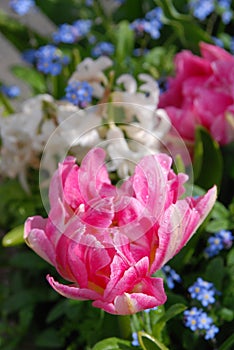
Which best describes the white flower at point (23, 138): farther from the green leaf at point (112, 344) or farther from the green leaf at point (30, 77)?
the green leaf at point (112, 344)

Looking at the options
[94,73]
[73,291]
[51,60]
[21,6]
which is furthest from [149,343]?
[21,6]

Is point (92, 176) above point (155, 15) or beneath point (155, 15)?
above

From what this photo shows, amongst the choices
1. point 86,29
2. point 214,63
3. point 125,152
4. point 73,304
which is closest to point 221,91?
point 214,63

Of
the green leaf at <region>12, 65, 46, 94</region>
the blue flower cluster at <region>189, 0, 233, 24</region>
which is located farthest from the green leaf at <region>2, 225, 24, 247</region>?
the blue flower cluster at <region>189, 0, 233, 24</region>

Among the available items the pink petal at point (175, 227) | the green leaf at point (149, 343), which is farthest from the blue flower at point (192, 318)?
the pink petal at point (175, 227)

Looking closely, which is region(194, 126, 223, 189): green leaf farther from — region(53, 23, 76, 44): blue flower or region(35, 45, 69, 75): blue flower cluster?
region(53, 23, 76, 44): blue flower

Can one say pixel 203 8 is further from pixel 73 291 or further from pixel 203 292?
pixel 73 291
